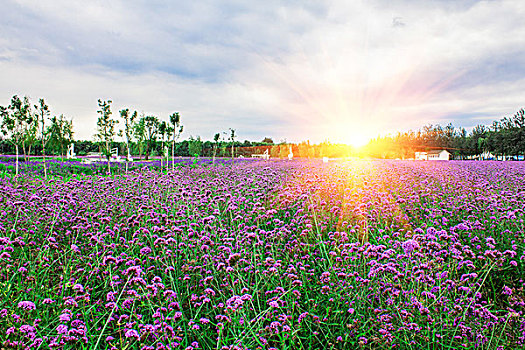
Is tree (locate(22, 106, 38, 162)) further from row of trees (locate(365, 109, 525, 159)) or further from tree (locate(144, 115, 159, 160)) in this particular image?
row of trees (locate(365, 109, 525, 159))

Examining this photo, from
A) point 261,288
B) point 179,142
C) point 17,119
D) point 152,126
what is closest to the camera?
point 261,288

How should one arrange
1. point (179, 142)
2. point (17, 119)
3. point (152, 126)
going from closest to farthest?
point (17, 119), point (152, 126), point (179, 142)

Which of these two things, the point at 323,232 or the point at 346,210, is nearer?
the point at 323,232

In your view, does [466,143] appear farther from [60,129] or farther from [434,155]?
[60,129]

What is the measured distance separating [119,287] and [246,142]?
70.0m

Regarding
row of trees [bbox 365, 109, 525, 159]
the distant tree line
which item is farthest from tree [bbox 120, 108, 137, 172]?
row of trees [bbox 365, 109, 525, 159]

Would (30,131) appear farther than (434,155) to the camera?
No

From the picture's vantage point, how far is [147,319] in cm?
233

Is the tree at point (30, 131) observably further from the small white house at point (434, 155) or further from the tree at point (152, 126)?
the small white house at point (434, 155)

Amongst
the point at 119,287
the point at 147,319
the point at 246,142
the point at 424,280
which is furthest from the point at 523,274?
the point at 246,142

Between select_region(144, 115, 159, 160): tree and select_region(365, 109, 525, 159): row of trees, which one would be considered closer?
select_region(144, 115, 159, 160): tree

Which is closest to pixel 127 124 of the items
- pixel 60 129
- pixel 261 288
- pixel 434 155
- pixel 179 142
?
pixel 60 129

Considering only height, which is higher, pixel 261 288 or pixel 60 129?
pixel 60 129

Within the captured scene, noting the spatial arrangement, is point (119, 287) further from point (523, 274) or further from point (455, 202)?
point (455, 202)
